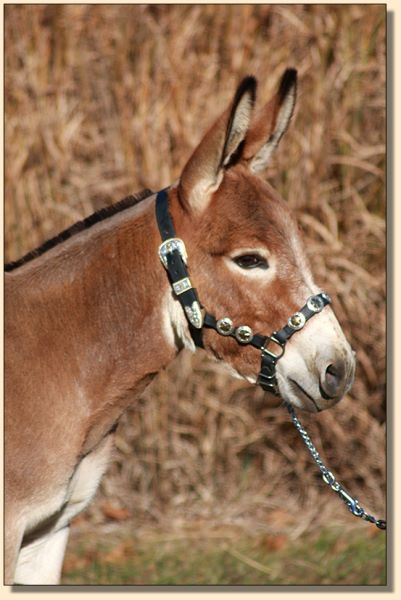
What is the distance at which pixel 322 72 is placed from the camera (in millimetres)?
6137

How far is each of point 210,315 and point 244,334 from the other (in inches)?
5.4

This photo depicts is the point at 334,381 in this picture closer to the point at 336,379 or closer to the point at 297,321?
the point at 336,379

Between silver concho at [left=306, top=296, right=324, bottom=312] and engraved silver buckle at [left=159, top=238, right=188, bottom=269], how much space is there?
450 millimetres

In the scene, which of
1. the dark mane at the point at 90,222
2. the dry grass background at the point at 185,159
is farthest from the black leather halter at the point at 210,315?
the dry grass background at the point at 185,159

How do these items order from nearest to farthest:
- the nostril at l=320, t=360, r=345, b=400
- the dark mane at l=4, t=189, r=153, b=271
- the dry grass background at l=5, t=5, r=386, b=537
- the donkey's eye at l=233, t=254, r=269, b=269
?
1. the nostril at l=320, t=360, r=345, b=400
2. the donkey's eye at l=233, t=254, r=269, b=269
3. the dark mane at l=4, t=189, r=153, b=271
4. the dry grass background at l=5, t=5, r=386, b=537

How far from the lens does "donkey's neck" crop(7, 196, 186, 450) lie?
316cm

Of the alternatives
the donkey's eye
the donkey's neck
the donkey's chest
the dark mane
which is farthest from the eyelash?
the donkey's chest

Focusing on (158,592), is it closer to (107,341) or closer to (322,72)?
(107,341)

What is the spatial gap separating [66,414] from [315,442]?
3260 millimetres

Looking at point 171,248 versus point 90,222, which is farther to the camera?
point 90,222

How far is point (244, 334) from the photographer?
118 inches

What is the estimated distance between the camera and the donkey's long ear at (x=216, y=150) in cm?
288

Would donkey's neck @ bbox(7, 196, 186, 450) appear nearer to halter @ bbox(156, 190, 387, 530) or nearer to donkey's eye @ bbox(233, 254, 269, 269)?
halter @ bbox(156, 190, 387, 530)

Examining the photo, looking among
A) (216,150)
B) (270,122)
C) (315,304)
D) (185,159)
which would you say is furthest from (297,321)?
(185,159)
